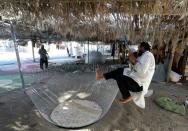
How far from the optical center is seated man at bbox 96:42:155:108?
92.7 inches

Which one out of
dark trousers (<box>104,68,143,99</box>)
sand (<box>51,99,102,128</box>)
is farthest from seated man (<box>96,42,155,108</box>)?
sand (<box>51,99,102,128</box>)

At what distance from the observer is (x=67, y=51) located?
11.3 meters

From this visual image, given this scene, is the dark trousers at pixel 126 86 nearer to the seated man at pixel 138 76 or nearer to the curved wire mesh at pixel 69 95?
the seated man at pixel 138 76

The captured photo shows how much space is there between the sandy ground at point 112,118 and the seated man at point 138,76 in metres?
0.68

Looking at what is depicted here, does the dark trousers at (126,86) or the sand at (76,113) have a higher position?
the dark trousers at (126,86)

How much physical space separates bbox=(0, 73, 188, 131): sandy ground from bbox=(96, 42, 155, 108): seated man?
0.68 m

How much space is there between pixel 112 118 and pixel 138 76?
1054 millimetres

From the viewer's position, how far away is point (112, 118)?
3236 millimetres

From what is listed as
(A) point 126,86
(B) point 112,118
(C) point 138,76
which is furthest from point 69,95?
(C) point 138,76

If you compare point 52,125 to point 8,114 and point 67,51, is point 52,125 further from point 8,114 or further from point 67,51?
point 67,51

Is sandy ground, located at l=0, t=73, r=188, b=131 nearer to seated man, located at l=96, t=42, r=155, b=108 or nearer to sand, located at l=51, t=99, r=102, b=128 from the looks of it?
sand, located at l=51, t=99, r=102, b=128

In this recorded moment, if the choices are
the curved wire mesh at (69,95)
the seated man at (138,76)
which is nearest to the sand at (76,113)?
the curved wire mesh at (69,95)

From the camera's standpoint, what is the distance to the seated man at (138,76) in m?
2.35

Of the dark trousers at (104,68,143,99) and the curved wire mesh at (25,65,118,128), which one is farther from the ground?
the dark trousers at (104,68,143,99)
